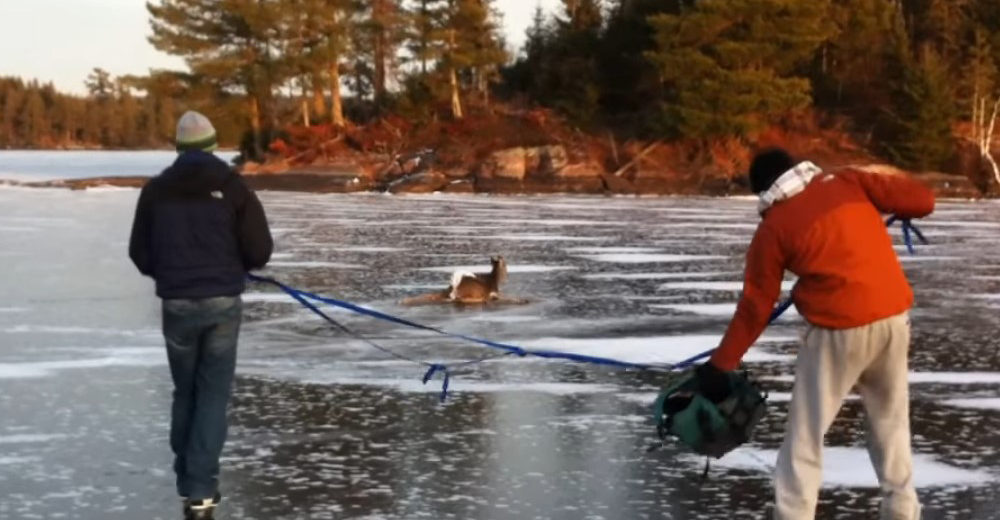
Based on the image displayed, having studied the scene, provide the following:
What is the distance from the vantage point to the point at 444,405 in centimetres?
883

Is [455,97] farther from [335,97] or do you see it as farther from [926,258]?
[926,258]

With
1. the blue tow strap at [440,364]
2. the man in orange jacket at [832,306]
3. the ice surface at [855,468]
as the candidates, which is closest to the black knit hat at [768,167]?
the man in orange jacket at [832,306]

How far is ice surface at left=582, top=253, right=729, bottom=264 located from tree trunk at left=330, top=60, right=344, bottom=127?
132ft

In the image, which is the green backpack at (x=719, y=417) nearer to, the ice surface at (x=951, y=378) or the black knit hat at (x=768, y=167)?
the black knit hat at (x=768, y=167)

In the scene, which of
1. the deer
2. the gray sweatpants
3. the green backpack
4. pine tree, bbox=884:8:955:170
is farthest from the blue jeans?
pine tree, bbox=884:8:955:170

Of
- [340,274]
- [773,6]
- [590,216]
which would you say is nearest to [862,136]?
[773,6]

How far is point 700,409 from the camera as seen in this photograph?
18.5 ft

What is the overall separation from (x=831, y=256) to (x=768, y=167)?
46 cm

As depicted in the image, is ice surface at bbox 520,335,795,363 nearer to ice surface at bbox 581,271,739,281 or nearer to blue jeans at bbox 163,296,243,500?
blue jeans at bbox 163,296,243,500

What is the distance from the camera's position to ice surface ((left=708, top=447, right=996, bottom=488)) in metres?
Answer: 6.77

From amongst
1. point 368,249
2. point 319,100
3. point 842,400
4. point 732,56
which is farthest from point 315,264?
point 319,100

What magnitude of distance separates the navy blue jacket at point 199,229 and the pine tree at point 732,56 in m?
44.7

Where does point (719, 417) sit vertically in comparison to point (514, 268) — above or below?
above

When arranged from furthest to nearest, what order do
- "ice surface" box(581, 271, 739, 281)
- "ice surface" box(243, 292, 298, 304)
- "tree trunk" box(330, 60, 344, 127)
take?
1. "tree trunk" box(330, 60, 344, 127)
2. "ice surface" box(581, 271, 739, 281)
3. "ice surface" box(243, 292, 298, 304)
